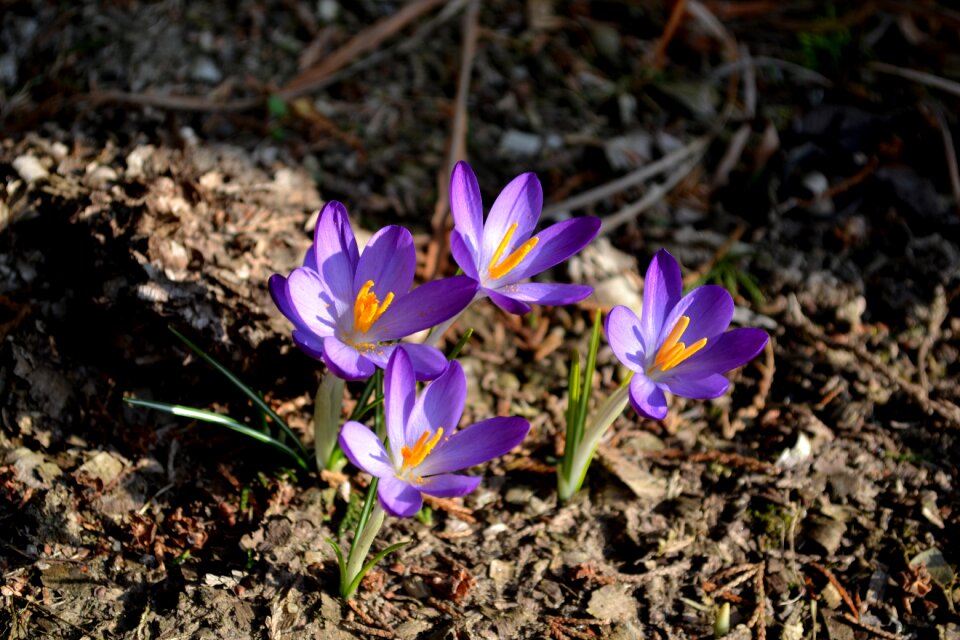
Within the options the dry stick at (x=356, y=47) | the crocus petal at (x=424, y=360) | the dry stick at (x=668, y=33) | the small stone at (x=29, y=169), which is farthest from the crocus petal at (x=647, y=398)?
Result: the dry stick at (x=668, y=33)

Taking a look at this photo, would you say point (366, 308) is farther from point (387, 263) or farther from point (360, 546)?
point (360, 546)

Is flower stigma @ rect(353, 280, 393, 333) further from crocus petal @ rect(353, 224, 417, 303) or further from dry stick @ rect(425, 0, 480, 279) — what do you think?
dry stick @ rect(425, 0, 480, 279)

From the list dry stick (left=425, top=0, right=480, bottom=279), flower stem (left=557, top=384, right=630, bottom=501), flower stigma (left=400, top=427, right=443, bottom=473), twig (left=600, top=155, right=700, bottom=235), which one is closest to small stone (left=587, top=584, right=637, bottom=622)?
flower stem (left=557, top=384, right=630, bottom=501)

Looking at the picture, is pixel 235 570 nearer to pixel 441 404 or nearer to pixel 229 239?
pixel 441 404

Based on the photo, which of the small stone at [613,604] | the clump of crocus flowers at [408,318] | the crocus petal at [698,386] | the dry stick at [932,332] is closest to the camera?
the clump of crocus flowers at [408,318]

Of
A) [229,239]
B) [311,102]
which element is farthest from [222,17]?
[229,239]

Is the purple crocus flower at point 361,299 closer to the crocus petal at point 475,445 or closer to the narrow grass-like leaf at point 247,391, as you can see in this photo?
the crocus petal at point 475,445
